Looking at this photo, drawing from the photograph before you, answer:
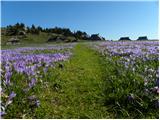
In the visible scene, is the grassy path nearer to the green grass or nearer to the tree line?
the green grass

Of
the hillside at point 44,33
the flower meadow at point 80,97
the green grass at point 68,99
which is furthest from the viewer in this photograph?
the hillside at point 44,33

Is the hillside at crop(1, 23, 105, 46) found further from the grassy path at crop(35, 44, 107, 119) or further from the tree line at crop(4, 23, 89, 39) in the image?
the grassy path at crop(35, 44, 107, 119)

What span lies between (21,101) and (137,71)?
346cm

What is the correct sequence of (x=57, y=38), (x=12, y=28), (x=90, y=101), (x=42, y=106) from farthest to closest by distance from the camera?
(x=12, y=28) → (x=57, y=38) → (x=90, y=101) → (x=42, y=106)

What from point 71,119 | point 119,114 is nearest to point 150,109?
point 119,114

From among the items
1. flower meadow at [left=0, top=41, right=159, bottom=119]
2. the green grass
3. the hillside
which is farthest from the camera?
the hillside

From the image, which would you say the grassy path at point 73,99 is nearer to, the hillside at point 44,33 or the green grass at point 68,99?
the green grass at point 68,99

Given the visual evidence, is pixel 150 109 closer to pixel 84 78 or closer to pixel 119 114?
pixel 119 114

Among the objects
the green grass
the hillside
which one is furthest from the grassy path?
the hillside

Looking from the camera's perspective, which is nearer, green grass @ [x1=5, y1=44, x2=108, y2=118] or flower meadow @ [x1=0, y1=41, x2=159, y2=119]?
flower meadow @ [x1=0, y1=41, x2=159, y2=119]

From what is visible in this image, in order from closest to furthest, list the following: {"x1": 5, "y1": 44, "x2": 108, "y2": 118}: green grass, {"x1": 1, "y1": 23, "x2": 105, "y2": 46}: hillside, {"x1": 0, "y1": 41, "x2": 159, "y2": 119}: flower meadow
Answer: {"x1": 0, "y1": 41, "x2": 159, "y2": 119}: flower meadow
{"x1": 5, "y1": 44, "x2": 108, "y2": 118}: green grass
{"x1": 1, "y1": 23, "x2": 105, "y2": 46}: hillside

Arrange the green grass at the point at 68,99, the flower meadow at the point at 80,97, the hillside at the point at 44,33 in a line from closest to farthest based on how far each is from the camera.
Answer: the flower meadow at the point at 80,97
the green grass at the point at 68,99
the hillside at the point at 44,33

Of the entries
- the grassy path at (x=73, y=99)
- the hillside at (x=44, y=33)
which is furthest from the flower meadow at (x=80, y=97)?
the hillside at (x=44, y=33)

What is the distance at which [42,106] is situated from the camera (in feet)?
20.5
